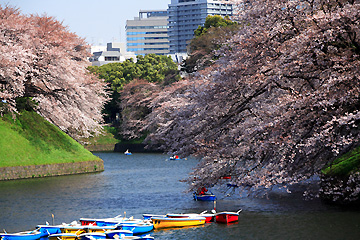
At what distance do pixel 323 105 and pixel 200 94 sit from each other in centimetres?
768

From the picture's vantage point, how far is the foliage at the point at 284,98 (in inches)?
671

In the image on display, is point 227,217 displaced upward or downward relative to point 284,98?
downward

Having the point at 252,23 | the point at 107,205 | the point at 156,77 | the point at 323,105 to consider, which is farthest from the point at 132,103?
the point at 323,105

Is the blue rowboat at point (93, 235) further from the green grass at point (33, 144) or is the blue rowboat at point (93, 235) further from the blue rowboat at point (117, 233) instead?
the green grass at point (33, 144)

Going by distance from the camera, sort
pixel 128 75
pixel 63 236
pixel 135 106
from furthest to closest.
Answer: pixel 128 75 → pixel 135 106 → pixel 63 236

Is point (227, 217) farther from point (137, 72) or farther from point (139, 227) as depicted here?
point (137, 72)

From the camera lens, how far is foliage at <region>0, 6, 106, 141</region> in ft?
139

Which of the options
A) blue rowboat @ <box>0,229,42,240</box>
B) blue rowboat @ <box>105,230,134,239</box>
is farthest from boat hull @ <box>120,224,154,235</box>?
blue rowboat @ <box>0,229,42,240</box>

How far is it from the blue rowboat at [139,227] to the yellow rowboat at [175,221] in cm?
37

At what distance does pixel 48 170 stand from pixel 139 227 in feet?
76.9

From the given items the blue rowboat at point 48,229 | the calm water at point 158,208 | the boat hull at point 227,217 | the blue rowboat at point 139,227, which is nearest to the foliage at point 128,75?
the calm water at point 158,208

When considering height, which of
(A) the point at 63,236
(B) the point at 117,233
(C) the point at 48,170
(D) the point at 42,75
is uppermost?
(D) the point at 42,75

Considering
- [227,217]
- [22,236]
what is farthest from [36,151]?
[227,217]

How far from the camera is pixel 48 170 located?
4238 cm
